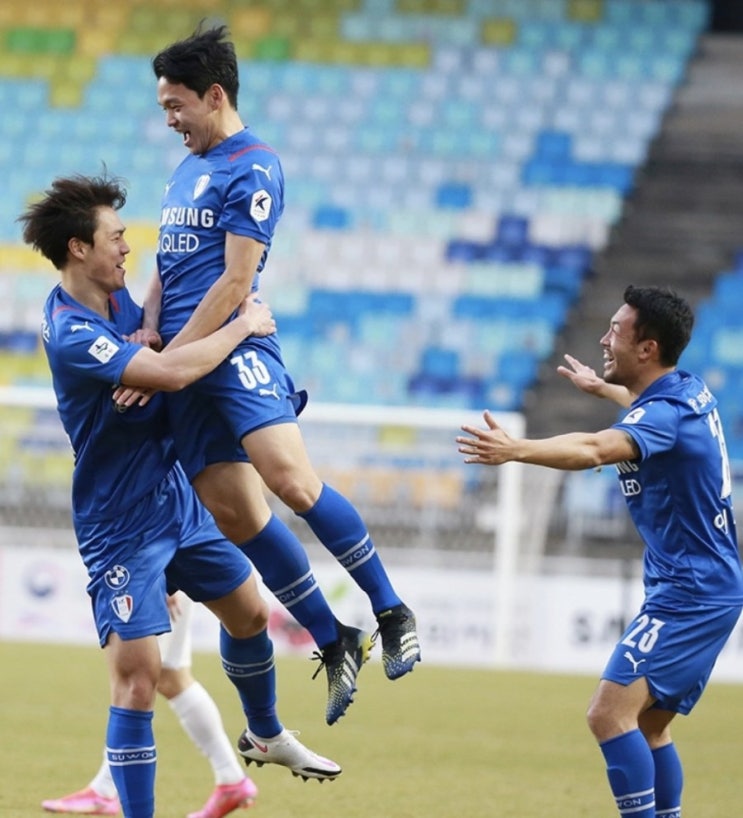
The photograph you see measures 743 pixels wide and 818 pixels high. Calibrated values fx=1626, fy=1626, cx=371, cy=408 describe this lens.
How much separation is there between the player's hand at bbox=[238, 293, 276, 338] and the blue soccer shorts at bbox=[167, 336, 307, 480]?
56mm

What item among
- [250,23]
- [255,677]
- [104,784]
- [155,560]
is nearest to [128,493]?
[155,560]

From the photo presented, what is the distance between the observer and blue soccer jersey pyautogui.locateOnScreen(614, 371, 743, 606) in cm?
556

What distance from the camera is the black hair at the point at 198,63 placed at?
5.62m

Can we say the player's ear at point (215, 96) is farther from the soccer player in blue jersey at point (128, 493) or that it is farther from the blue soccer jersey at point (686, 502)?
the blue soccer jersey at point (686, 502)

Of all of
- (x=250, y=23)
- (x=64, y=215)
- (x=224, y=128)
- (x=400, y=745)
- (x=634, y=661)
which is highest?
(x=250, y=23)

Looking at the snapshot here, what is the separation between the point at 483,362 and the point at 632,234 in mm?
2871

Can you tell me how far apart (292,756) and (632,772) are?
1.29 meters

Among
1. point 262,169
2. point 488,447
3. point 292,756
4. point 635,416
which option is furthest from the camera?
point 292,756

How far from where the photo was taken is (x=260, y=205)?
562 centimetres

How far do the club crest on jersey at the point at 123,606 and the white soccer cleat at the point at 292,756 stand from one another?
2.76ft

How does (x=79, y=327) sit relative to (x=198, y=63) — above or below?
below

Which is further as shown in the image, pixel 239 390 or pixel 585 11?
pixel 585 11

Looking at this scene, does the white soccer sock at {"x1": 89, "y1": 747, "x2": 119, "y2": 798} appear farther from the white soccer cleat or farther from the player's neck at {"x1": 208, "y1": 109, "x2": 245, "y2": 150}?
the player's neck at {"x1": 208, "y1": 109, "x2": 245, "y2": 150}

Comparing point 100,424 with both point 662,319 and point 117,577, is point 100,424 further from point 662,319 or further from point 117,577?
point 662,319
